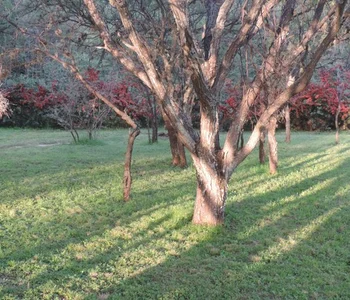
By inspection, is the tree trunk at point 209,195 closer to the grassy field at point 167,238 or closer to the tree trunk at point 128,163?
the grassy field at point 167,238

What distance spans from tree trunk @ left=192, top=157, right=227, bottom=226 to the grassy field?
187 mm

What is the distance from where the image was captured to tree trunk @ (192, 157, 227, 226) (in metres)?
5.56

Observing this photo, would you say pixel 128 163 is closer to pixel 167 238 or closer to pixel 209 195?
pixel 209 195

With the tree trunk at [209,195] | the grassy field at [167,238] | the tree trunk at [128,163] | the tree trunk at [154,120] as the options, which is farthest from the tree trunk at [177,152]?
the tree trunk at [209,195]

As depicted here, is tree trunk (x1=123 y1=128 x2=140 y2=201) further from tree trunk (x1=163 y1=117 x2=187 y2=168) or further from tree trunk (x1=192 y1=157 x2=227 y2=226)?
tree trunk (x1=163 y1=117 x2=187 y2=168)

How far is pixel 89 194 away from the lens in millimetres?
7695

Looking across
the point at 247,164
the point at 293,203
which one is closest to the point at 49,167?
the point at 247,164

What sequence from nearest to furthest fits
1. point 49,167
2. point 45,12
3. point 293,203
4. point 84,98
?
point 293,203, point 45,12, point 49,167, point 84,98

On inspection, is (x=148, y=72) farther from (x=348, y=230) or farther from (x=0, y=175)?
(x=0, y=175)

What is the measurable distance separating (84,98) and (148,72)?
12.1 meters

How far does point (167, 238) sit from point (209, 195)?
0.70 meters

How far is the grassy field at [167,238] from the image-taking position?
13.2 ft

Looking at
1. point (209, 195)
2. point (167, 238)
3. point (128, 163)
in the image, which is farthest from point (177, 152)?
point (167, 238)

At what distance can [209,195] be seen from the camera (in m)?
5.62
